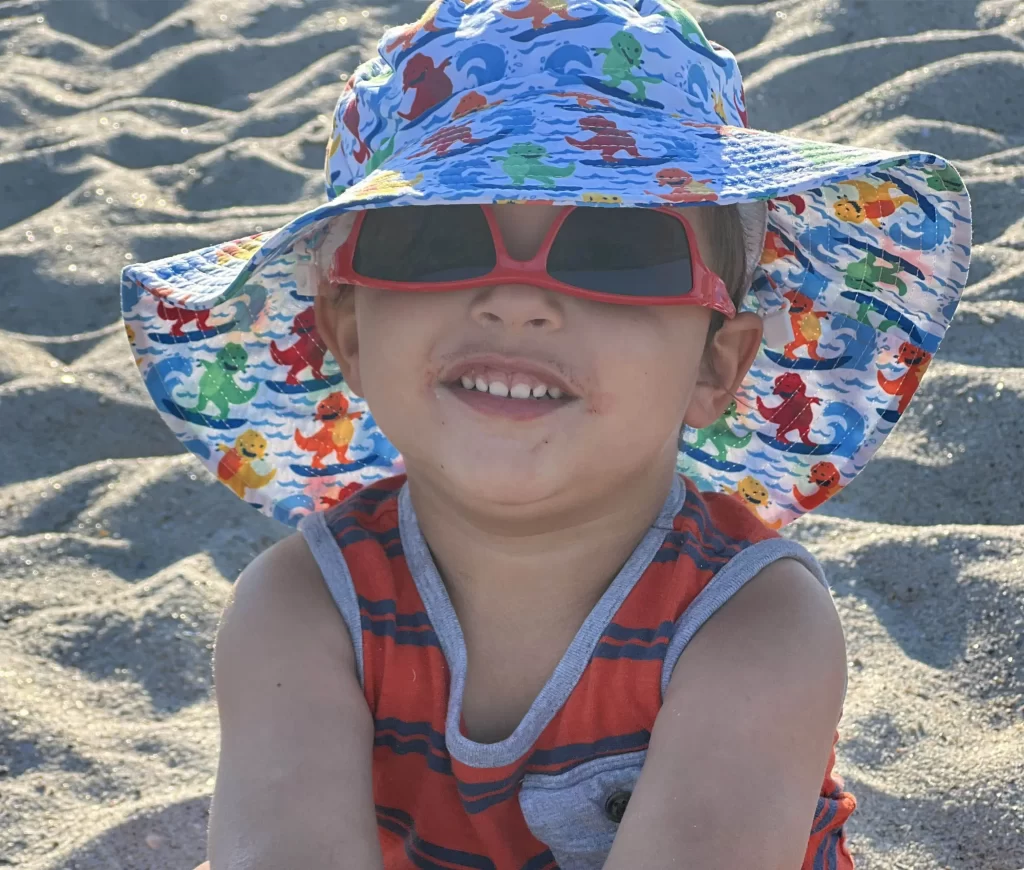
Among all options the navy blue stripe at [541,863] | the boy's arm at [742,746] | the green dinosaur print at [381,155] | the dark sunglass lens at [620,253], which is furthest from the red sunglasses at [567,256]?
the navy blue stripe at [541,863]

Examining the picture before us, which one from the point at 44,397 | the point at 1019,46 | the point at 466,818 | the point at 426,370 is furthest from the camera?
the point at 1019,46

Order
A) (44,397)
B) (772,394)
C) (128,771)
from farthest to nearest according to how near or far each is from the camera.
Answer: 1. (44,397)
2. (128,771)
3. (772,394)

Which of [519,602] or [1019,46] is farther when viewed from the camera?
[1019,46]

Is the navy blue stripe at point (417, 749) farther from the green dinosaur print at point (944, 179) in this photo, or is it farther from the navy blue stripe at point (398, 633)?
the green dinosaur print at point (944, 179)

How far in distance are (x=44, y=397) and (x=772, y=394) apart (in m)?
2.12

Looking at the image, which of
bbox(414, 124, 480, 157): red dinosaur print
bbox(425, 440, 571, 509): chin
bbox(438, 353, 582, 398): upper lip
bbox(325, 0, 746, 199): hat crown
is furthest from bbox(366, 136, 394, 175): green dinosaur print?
bbox(425, 440, 571, 509): chin

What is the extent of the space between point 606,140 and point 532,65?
184 millimetres

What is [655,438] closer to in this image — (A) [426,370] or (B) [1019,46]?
(A) [426,370]

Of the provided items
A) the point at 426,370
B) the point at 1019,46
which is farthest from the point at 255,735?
the point at 1019,46

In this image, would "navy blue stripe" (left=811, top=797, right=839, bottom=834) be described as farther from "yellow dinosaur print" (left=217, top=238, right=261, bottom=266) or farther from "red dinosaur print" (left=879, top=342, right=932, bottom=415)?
"yellow dinosaur print" (left=217, top=238, right=261, bottom=266)

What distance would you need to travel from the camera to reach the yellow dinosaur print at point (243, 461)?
2156 millimetres

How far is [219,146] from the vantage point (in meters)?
5.01

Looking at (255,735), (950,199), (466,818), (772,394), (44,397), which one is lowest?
(44,397)

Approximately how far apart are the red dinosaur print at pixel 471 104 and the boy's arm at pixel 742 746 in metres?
0.74
